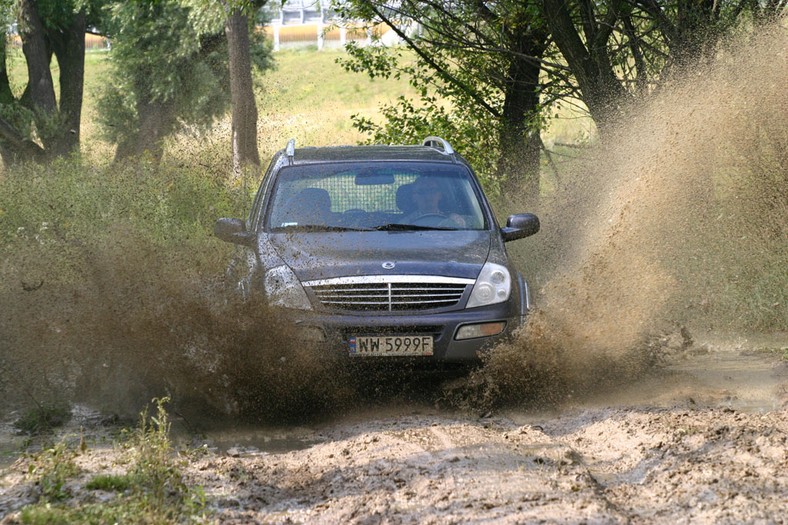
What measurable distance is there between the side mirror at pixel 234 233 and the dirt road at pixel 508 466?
1.67 metres

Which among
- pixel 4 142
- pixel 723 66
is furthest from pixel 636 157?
pixel 4 142

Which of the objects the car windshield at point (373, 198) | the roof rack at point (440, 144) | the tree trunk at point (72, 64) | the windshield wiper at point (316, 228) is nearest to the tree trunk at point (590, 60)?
the roof rack at point (440, 144)

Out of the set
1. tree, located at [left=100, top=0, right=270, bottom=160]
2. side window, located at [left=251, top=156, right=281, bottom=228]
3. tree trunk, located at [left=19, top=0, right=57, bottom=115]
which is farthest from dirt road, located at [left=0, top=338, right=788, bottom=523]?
tree, located at [left=100, top=0, right=270, bottom=160]

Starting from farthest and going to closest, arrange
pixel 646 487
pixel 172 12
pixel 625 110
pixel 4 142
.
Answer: pixel 172 12 → pixel 4 142 → pixel 625 110 → pixel 646 487

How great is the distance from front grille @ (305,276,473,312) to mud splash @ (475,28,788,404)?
1.54 m

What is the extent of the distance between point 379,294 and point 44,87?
23.4 m

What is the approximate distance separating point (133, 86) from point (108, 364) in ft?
94.9

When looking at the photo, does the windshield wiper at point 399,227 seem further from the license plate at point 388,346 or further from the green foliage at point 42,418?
the green foliage at point 42,418

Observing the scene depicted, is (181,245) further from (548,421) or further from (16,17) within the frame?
(16,17)

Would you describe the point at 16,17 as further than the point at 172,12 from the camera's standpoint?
No

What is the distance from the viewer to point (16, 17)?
89.2 ft

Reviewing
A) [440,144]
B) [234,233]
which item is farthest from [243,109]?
[234,233]

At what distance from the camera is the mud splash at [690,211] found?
9.85m

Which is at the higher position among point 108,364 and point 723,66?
point 723,66
